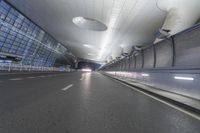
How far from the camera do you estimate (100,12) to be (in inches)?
792

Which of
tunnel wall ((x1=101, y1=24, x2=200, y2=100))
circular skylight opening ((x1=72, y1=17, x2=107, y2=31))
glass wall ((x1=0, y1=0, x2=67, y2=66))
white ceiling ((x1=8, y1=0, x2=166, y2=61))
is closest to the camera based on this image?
tunnel wall ((x1=101, y1=24, x2=200, y2=100))

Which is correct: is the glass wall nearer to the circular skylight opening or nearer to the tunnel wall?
the circular skylight opening

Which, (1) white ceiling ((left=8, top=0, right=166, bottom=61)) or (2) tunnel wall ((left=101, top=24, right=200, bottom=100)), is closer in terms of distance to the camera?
(2) tunnel wall ((left=101, top=24, right=200, bottom=100))

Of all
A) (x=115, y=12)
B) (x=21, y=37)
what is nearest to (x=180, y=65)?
(x=115, y=12)

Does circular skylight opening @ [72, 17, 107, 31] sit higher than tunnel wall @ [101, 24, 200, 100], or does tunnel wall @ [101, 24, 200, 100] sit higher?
circular skylight opening @ [72, 17, 107, 31]

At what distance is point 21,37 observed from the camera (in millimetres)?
32625

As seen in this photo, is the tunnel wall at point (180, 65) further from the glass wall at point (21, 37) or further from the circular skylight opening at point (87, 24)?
the glass wall at point (21, 37)

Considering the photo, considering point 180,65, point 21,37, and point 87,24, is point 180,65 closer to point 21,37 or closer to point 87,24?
point 87,24

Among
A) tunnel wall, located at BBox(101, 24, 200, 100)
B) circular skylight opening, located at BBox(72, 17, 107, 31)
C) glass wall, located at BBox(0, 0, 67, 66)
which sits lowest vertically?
tunnel wall, located at BBox(101, 24, 200, 100)

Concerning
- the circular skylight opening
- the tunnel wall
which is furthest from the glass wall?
the tunnel wall

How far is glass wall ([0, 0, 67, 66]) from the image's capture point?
88.0 feet

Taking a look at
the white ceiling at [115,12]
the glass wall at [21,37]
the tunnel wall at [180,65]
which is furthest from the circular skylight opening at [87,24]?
the tunnel wall at [180,65]

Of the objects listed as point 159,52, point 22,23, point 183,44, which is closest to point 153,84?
point 159,52

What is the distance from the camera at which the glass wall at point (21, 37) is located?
1056 inches
